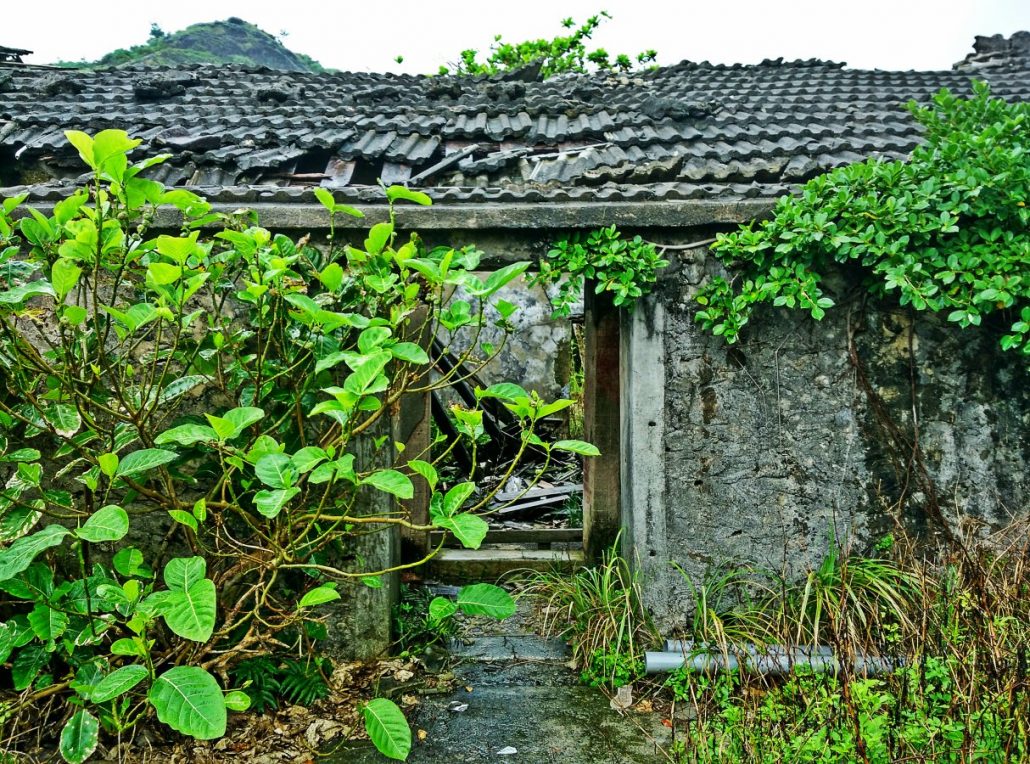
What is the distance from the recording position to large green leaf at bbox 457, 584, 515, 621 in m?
3.18

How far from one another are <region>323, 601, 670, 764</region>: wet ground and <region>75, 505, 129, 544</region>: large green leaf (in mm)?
1483

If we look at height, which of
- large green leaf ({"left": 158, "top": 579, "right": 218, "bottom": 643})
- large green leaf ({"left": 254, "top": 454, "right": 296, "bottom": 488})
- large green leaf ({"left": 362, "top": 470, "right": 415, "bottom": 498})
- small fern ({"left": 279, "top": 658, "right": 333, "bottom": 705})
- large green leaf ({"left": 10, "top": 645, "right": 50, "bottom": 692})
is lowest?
small fern ({"left": 279, "top": 658, "right": 333, "bottom": 705})

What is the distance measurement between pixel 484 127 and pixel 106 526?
485cm

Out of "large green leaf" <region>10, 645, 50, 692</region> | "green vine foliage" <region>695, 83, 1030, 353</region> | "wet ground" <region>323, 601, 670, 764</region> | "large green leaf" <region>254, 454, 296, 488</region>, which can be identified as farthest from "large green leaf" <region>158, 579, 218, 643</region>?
"green vine foliage" <region>695, 83, 1030, 353</region>

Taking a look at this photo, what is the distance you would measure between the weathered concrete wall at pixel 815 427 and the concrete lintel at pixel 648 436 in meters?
0.01

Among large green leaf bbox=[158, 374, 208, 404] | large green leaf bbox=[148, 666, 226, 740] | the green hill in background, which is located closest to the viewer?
large green leaf bbox=[148, 666, 226, 740]

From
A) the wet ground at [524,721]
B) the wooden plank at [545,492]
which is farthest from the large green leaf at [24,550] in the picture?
the wooden plank at [545,492]

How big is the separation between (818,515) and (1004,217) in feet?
5.98

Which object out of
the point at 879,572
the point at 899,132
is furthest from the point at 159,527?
the point at 899,132

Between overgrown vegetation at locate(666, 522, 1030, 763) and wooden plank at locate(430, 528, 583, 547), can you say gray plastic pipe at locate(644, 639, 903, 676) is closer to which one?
overgrown vegetation at locate(666, 522, 1030, 763)

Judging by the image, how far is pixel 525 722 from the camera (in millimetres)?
3738

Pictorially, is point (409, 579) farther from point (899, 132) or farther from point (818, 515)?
point (899, 132)

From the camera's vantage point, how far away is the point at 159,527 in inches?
159

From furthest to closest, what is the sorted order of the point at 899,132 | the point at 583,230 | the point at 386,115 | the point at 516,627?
the point at 386,115 < the point at 899,132 < the point at 516,627 < the point at 583,230
